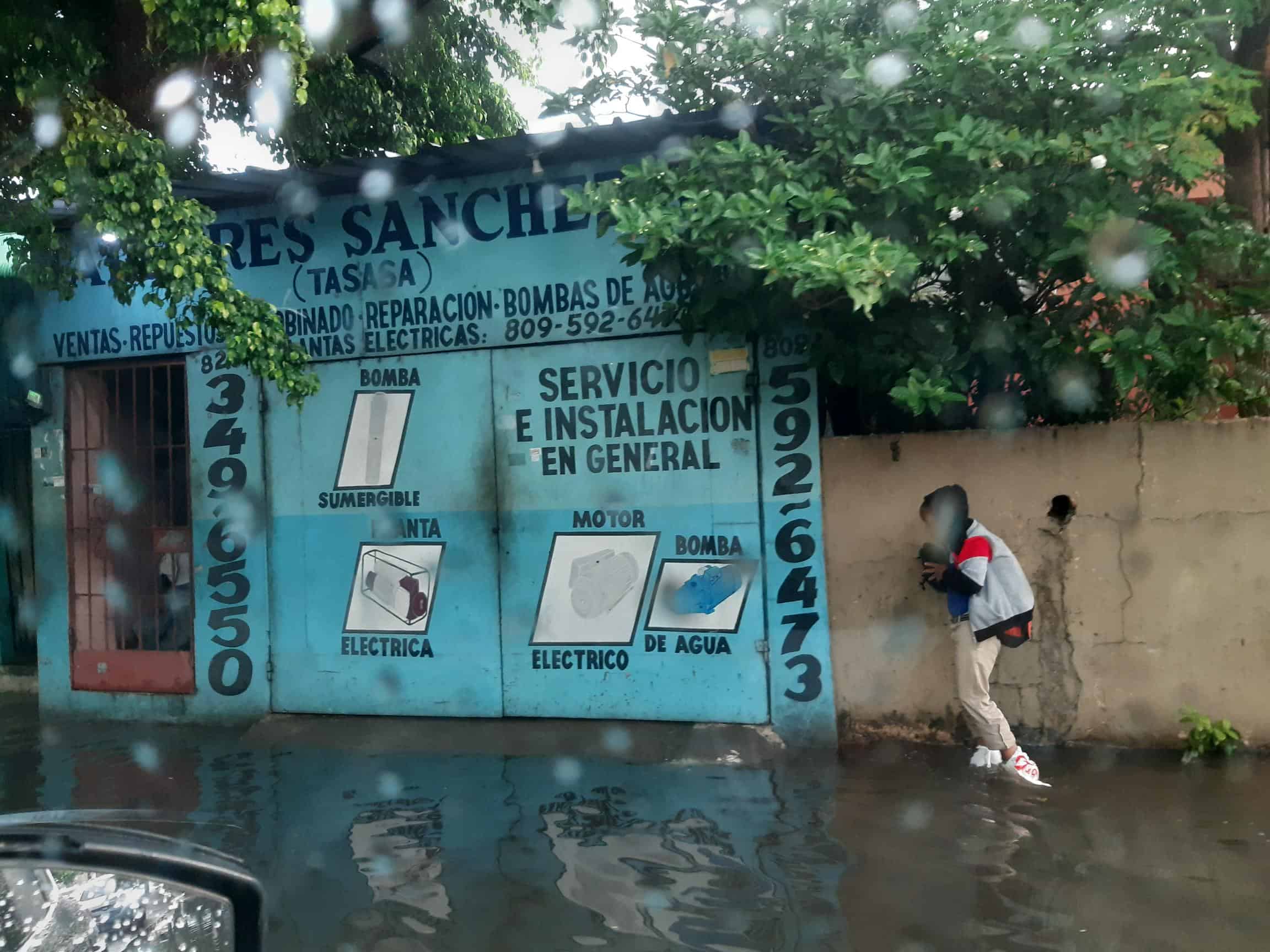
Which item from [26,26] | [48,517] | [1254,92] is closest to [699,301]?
[1254,92]

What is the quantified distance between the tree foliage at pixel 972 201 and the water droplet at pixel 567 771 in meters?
2.58

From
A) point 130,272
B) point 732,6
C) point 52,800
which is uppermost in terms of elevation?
point 732,6

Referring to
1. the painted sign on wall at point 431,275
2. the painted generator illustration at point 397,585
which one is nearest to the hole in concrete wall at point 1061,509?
the painted sign on wall at point 431,275

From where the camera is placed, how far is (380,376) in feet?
23.6

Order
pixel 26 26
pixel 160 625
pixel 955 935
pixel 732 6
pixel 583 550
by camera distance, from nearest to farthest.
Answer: pixel 955 935, pixel 26 26, pixel 732 6, pixel 583 550, pixel 160 625

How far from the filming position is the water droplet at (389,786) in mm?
5750

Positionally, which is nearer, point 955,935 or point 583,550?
point 955,935

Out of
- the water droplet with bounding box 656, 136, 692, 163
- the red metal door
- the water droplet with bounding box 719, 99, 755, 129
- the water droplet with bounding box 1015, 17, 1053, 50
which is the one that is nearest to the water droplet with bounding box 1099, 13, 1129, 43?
the water droplet with bounding box 1015, 17, 1053, 50

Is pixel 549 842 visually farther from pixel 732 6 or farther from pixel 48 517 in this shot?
pixel 48 517

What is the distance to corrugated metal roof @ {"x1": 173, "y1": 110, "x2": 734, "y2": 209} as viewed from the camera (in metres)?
6.32

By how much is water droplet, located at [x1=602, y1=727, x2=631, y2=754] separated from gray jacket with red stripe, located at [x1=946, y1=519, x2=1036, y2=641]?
213 cm

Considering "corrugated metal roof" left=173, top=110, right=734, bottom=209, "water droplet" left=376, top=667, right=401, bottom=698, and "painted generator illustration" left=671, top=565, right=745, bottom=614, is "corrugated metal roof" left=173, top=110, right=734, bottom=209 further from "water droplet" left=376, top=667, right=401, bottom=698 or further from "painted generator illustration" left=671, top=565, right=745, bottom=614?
"water droplet" left=376, top=667, right=401, bottom=698

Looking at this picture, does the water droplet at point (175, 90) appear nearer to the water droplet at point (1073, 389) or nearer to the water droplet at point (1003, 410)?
the water droplet at point (1003, 410)

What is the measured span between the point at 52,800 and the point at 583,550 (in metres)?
3.24
